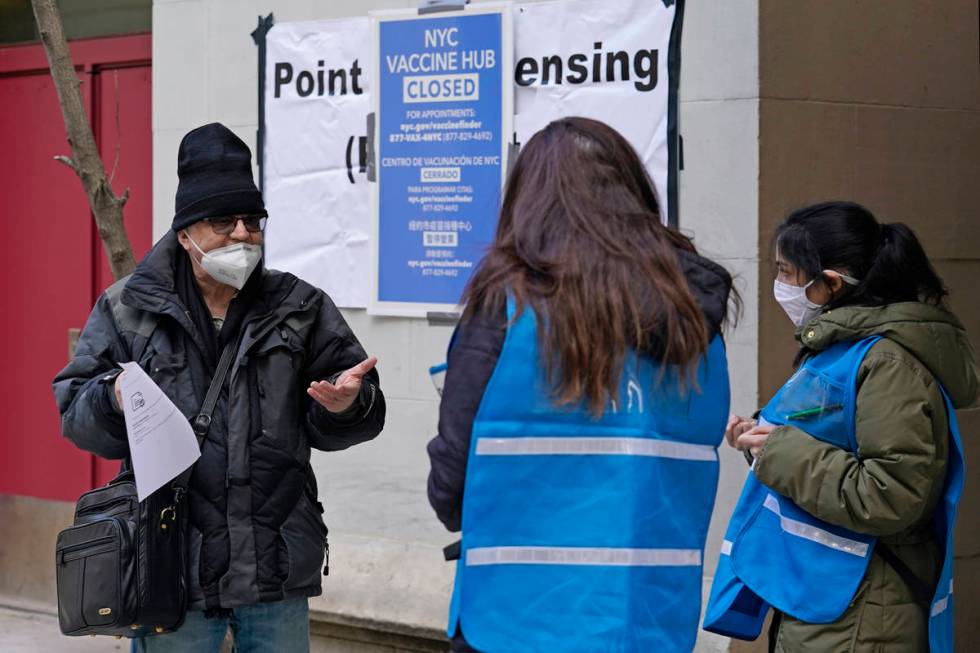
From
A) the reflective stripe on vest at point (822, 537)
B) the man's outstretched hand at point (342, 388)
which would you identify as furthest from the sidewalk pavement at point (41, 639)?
the reflective stripe on vest at point (822, 537)

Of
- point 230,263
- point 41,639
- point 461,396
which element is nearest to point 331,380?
point 230,263

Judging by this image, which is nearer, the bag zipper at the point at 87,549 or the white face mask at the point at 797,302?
the bag zipper at the point at 87,549

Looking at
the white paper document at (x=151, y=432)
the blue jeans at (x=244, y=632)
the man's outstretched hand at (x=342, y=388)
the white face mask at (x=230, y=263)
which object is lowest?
the blue jeans at (x=244, y=632)

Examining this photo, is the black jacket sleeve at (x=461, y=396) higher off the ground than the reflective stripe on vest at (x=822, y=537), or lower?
higher

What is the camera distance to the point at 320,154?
5.97 metres

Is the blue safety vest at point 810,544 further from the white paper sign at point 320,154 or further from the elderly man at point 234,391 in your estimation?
the white paper sign at point 320,154

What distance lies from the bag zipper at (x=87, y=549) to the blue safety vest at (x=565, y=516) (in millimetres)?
1132

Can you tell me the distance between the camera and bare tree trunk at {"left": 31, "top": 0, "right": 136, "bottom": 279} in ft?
14.6

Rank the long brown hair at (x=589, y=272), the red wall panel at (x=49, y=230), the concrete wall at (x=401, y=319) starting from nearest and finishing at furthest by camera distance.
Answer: the long brown hair at (x=589, y=272)
the concrete wall at (x=401, y=319)
the red wall panel at (x=49, y=230)

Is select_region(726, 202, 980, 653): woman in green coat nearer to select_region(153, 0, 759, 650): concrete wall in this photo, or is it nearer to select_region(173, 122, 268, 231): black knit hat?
select_region(153, 0, 759, 650): concrete wall

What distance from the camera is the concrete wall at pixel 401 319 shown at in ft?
16.4

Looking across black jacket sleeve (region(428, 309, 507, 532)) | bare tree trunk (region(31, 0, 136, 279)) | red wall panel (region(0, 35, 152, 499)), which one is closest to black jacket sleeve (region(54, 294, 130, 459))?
bare tree trunk (region(31, 0, 136, 279))

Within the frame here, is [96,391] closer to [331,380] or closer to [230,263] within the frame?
[230,263]

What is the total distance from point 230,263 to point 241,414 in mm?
378
